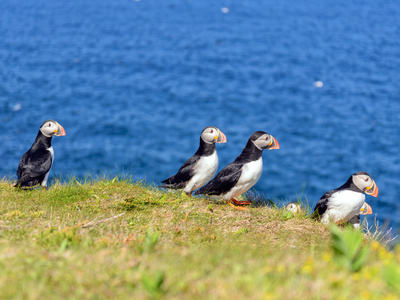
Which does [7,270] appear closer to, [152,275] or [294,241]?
[152,275]

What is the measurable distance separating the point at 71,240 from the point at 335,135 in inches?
859

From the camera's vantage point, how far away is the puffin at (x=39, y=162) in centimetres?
821

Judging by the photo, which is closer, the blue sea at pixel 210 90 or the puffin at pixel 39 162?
the puffin at pixel 39 162

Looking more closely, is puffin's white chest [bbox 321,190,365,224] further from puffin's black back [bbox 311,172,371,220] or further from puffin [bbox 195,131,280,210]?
puffin [bbox 195,131,280,210]

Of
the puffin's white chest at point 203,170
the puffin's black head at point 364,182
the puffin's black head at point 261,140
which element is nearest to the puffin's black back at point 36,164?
the puffin's white chest at point 203,170

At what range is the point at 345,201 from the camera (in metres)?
7.44

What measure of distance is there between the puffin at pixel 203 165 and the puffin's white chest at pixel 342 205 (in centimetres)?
188

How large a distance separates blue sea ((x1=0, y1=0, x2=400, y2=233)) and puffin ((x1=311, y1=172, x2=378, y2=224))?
9.80 meters

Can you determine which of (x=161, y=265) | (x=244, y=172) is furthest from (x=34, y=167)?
(x=161, y=265)

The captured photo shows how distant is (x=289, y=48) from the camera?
37.6 metres

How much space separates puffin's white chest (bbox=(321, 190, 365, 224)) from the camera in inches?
293

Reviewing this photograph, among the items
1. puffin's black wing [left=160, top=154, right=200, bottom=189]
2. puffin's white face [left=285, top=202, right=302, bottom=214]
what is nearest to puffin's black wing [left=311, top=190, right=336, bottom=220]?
puffin's white face [left=285, top=202, right=302, bottom=214]

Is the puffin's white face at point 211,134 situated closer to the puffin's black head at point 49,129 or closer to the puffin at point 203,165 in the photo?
the puffin at point 203,165

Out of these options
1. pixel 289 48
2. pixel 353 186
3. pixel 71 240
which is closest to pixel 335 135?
pixel 289 48
